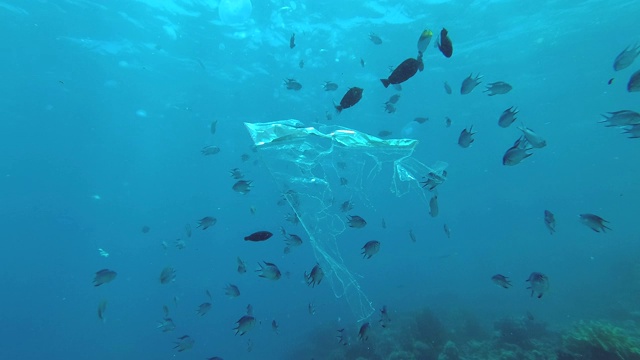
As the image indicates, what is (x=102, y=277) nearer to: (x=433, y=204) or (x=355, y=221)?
(x=355, y=221)

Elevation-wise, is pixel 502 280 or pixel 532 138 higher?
pixel 532 138

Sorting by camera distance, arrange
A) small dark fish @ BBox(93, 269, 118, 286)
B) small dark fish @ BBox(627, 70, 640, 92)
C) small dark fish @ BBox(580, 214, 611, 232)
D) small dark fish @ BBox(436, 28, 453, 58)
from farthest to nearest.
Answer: small dark fish @ BBox(93, 269, 118, 286)
small dark fish @ BBox(580, 214, 611, 232)
small dark fish @ BBox(627, 70, 640, 92)
small dark fish @ BBox(436, 28, 453, 58)

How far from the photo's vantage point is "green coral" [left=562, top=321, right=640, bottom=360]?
349 inches

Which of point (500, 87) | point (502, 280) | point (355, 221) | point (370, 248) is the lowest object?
point (502, 280)

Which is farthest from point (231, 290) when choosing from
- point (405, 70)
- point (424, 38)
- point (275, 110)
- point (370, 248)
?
point (275, 110)

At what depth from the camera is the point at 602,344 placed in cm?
929

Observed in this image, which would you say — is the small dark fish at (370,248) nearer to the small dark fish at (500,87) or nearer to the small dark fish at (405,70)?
the small dark fish at (405,70)

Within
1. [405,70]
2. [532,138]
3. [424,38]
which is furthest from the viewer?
[532,138]

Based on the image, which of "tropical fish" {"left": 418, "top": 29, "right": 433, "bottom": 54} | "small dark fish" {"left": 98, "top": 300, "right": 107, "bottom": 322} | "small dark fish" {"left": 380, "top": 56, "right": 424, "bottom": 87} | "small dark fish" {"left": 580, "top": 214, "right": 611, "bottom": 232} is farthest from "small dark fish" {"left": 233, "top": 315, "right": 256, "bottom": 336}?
"small dark fish" {"left": 580, "top": 214, "right": 611, "bottom": 232}

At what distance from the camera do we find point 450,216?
9550 centimetres

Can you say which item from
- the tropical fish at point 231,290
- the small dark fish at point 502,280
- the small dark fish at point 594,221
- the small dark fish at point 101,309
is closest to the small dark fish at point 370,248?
the small dark fish at point 502,280

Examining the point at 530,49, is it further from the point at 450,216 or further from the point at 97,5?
the point at 450,216

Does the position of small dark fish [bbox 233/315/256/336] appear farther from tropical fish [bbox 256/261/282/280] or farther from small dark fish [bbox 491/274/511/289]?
small dark fish [bbox 491/274/511/289]

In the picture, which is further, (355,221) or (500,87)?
(355,221)
